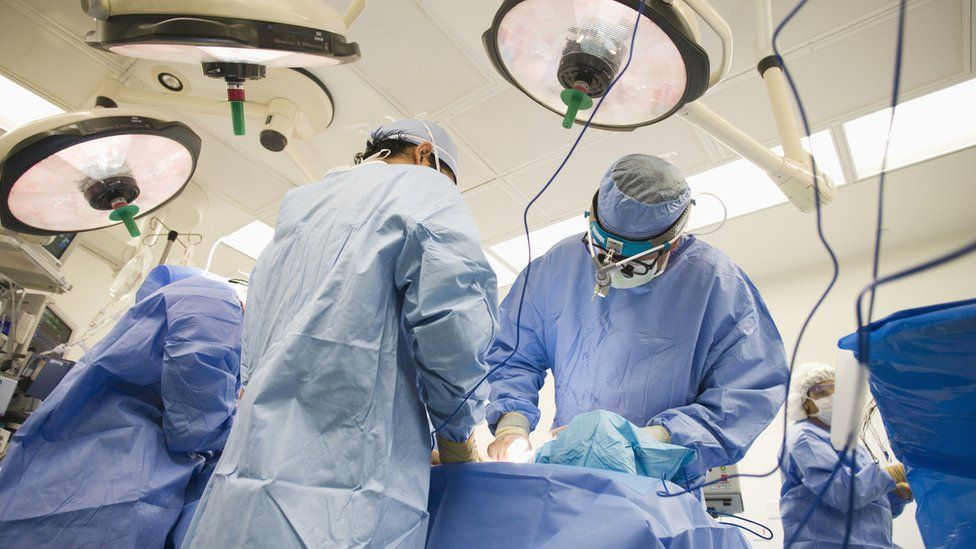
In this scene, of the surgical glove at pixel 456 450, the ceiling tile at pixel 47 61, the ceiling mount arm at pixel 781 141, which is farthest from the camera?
the ceiling tile at pixel 47 61

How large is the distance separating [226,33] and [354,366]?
33.9 inches

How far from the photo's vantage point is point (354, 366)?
1041 mm

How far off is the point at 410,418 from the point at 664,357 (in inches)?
29.2

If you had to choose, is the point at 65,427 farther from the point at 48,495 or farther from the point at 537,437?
the point at 537,437

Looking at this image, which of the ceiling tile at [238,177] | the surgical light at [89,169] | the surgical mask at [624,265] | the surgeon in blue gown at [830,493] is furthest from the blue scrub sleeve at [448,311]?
the ceiling tile at [238,177]

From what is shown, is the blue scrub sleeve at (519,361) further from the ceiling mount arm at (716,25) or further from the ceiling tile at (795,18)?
the ceiling tile at (795,18)

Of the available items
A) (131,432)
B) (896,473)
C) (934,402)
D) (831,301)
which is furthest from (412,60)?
(831,301)

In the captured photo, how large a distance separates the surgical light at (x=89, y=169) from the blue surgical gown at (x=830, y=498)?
2.69 m

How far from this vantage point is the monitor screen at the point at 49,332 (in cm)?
291

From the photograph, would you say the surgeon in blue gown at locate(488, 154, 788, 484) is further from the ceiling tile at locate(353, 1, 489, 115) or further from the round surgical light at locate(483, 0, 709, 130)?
the ceiling tile at locate(353, 1, 489, 115)

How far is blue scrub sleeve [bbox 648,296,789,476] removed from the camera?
1.32m

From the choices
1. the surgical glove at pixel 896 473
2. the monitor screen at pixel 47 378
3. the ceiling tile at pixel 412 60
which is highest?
the ceiling tile at pixel 412 60

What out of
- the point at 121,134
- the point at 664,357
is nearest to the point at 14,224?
the point at 121,134

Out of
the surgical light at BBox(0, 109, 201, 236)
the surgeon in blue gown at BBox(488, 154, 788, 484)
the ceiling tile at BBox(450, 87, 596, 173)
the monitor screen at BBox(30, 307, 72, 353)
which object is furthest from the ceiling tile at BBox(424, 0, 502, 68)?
the monitor screen at BBox(30, 307, 72, 353)
